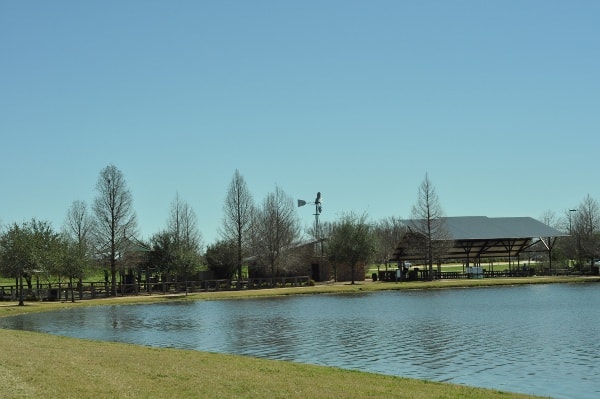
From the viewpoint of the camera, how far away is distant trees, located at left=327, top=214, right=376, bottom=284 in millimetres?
67875

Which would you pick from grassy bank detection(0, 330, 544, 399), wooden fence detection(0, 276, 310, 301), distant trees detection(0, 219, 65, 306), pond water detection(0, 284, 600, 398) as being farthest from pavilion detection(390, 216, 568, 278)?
grassy bank detection(0, 330, 544, 399)

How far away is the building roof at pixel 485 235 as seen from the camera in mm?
75688

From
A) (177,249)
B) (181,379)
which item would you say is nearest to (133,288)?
(177,249)

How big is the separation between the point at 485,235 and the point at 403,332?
51.6m

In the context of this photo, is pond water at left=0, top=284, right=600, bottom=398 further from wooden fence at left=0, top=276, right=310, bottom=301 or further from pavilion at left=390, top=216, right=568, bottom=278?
pavilion at left=390, top=216, right=568, bottom=278

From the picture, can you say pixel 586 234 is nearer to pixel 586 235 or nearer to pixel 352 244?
pixel 586 235

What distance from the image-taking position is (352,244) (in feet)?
223

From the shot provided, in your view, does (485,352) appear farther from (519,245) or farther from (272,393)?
(519,245)

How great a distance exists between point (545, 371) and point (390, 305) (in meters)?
23.3

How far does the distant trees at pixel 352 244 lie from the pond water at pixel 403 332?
20841 millimetres

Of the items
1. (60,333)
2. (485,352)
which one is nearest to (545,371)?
(485,352)

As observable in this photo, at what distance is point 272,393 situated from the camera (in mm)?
12562

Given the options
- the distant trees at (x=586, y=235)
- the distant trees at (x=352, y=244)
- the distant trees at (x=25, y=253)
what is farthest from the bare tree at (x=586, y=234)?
the distant trees at (x=25, y=253)

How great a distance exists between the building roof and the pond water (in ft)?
93.7
